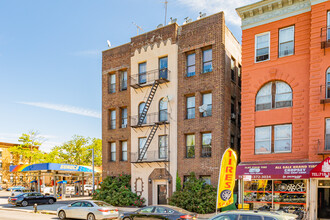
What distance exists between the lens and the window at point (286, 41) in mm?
20766

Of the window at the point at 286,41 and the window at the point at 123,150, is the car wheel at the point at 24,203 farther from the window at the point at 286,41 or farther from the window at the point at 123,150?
the window at the point at 286,41

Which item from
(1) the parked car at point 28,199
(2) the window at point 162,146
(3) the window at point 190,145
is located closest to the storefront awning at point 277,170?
(3) the window at point 190,145

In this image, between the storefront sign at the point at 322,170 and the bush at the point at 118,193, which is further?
the bush at the point at 118,193

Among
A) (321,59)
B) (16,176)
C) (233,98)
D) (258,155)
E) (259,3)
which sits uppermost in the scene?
(259,3)

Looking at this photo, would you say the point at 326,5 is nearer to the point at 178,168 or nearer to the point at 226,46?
the point at 226,46

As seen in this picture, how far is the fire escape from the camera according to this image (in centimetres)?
2672

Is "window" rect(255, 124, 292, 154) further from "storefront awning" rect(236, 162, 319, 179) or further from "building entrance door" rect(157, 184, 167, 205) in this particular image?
"building entrance door" rect(157, 184, 167, 205)

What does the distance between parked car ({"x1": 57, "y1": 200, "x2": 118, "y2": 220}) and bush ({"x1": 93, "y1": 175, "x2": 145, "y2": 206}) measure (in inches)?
250

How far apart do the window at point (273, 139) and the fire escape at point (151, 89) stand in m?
8.15

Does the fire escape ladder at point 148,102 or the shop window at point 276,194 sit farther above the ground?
the fire escape ladder at point 148,102

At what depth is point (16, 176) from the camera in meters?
74.6

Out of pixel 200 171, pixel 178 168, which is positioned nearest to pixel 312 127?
pixel 200 171

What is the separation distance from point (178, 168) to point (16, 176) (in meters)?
61.8

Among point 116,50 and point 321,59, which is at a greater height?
point 116,50
